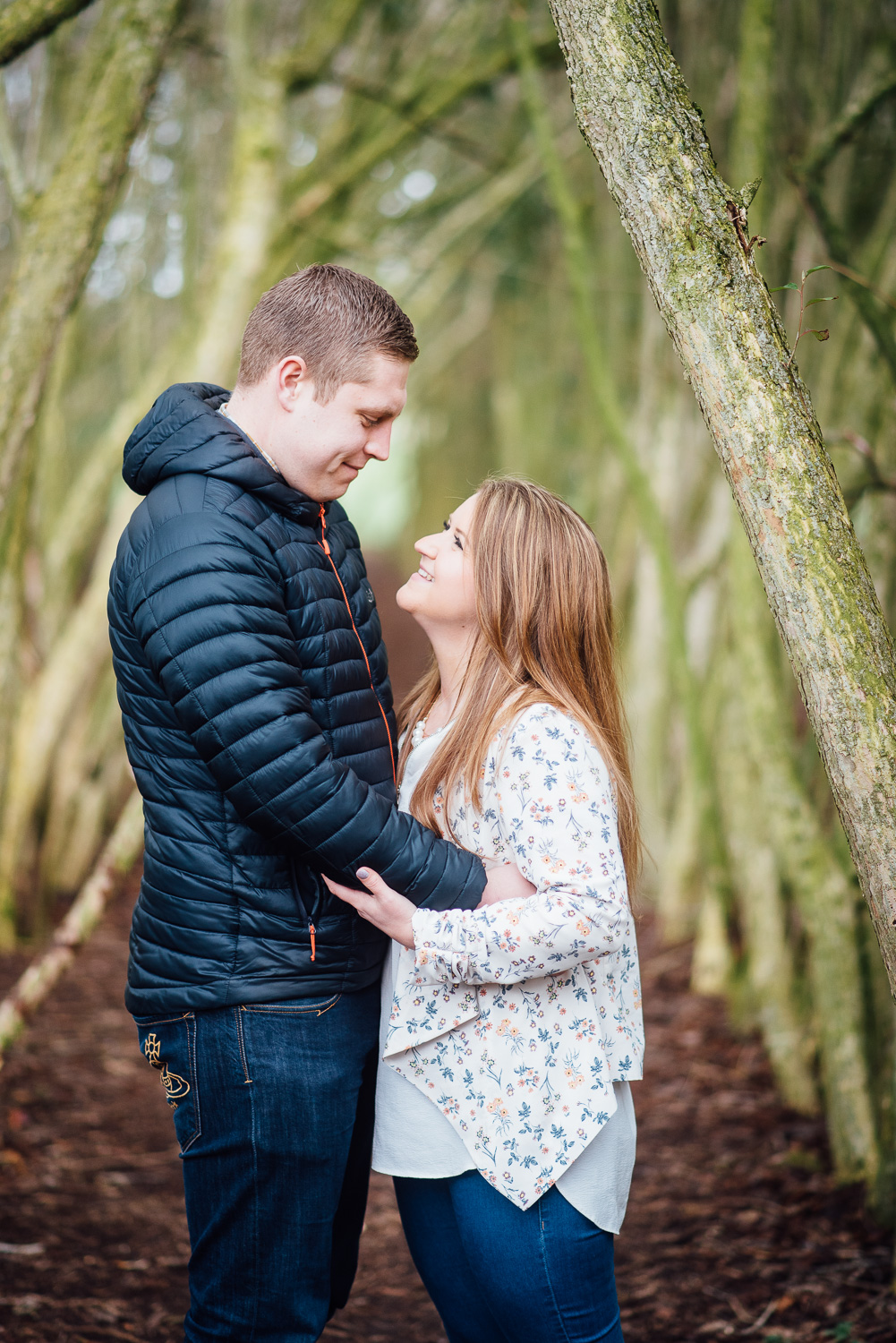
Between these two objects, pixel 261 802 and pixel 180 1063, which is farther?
pixel 180 1063

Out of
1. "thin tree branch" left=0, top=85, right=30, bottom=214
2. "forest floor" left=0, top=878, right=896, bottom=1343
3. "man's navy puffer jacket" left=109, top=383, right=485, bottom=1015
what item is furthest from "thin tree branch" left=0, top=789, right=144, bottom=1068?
"thin tree branch" left=0, top=85, right=30, bottom=214

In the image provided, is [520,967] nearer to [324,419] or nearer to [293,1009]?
[293,1009]

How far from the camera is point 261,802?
62.1 inches

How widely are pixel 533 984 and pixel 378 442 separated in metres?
0.94

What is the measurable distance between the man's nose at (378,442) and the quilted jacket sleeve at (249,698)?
28 centimetres

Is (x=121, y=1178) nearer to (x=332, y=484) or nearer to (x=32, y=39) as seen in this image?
(x=332, y=484)

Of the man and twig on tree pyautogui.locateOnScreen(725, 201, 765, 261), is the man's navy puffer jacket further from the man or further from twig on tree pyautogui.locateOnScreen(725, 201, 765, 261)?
twig on tree pyautogui.locateOnScreen(725, 201, 765, 261)

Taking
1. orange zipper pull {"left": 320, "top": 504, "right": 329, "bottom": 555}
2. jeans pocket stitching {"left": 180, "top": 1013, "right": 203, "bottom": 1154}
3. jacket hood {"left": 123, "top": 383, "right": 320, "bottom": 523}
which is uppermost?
jacket hood {"left": 123, "top": 383, "right": 320, "bottom": 523}

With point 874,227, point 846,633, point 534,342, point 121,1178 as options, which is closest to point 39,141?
point 874,227

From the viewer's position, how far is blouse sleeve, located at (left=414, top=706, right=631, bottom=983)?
1.60 meters

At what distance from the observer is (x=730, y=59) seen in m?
4.92

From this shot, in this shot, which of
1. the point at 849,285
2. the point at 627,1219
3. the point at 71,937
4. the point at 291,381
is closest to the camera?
the point at 291,381

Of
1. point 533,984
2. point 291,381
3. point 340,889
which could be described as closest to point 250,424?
point 291,381

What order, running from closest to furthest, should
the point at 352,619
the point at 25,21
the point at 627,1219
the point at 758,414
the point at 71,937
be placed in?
the point at 758,414 → the point at 352,619 → the point at 25,21 → the point at 71,937 → the point at 627,1219
